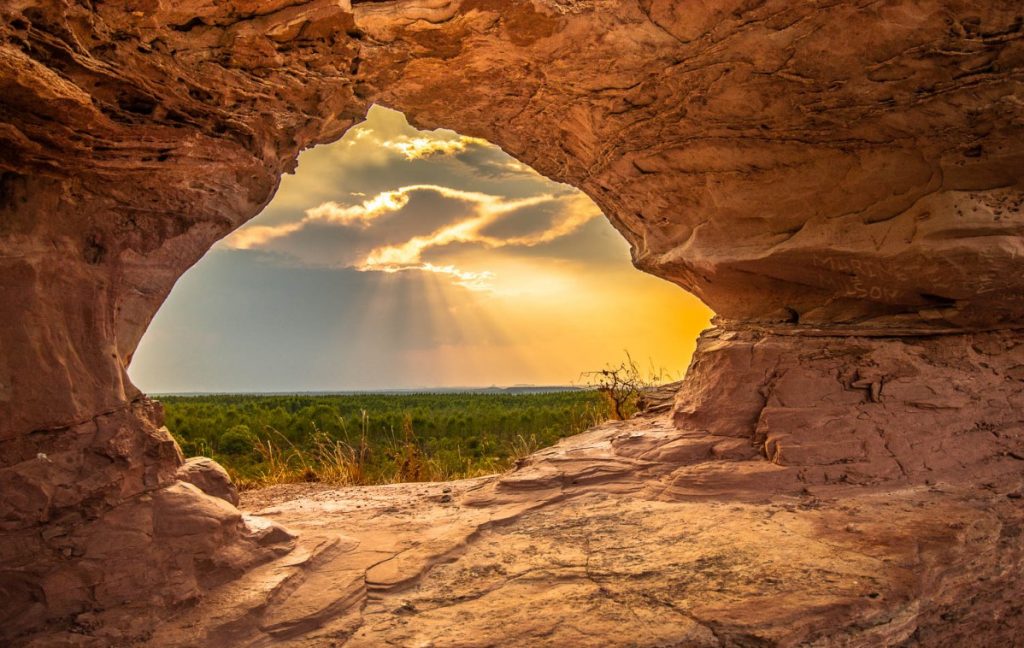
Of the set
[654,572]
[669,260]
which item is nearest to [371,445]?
[669,260]

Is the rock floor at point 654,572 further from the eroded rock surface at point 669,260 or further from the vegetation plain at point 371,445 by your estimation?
the vegetation plain at point 371,445

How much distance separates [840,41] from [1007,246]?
1742 millimetres

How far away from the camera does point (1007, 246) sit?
13.7ft

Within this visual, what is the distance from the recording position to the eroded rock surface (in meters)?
2.96

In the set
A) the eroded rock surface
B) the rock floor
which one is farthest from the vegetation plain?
the rock floor

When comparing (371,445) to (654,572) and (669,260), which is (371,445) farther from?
(654,572)

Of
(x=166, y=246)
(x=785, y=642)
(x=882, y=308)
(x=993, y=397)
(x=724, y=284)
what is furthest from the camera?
(x=724, y=284)

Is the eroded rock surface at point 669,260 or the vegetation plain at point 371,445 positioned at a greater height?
the eroded rock surface at point 669,260

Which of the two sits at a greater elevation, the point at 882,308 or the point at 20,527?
the point at 882,308

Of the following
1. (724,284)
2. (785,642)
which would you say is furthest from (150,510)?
(724,284)

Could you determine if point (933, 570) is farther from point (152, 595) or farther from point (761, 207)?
point (152, 595)

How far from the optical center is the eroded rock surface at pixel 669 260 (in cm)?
296

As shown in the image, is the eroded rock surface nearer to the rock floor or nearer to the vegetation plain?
the rock floor

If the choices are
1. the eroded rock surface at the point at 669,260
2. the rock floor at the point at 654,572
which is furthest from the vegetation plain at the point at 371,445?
A: the rock floor at the point at 654,572
